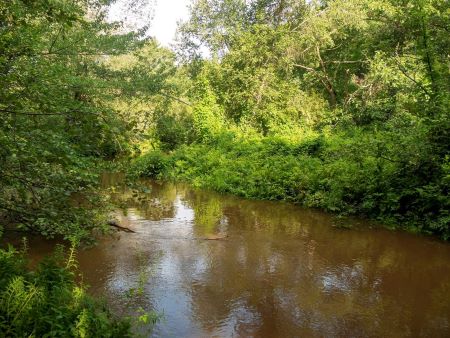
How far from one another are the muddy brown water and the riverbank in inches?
25.7

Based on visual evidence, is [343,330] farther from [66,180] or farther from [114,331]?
[66,180]

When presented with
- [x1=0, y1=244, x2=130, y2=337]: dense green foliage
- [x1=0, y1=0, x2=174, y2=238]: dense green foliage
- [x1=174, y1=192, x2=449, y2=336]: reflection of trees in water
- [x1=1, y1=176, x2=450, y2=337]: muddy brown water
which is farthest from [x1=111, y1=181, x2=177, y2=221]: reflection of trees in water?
[x1=0, y1=244, x2=130, y2=337]: dense green foliage

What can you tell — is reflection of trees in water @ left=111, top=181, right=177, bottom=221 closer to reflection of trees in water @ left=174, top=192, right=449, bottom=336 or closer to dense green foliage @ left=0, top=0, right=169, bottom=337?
reflection of trees in water @ left=174, top=192, right=449, bottom=336

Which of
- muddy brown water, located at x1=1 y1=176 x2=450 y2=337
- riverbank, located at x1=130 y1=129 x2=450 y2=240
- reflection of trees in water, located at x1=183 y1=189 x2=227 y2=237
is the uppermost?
riverbank, located at x1=130 y1=129 x2=450 y2=240

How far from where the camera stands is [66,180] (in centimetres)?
467

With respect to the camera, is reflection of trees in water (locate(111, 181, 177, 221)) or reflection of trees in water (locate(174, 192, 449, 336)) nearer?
reflection of trees in water (locate(174, 192, 449, 336))

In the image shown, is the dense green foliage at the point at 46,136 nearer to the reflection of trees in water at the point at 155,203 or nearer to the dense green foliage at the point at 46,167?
the dense green foliage at the point at 46,167

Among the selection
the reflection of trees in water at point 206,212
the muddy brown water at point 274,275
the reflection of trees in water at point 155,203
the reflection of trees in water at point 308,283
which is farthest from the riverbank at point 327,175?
the reflection of trees in water at point 155,203

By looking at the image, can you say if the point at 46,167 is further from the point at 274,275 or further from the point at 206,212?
the point at 206,212

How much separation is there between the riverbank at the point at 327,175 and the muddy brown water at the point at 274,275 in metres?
0.65

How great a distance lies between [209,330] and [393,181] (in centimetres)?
717

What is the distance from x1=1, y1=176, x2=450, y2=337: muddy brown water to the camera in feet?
18.4

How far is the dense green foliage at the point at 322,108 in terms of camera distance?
33.9 ft

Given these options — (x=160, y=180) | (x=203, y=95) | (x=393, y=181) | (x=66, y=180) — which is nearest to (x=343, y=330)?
(x=66, y=180)
